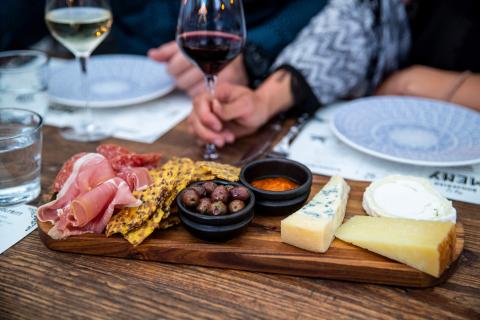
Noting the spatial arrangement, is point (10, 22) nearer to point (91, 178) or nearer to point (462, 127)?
point (91, 178)

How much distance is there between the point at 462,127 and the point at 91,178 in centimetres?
84

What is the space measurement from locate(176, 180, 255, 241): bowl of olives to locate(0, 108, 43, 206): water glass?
310mm

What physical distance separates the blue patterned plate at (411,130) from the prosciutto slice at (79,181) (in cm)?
52

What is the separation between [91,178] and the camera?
32.4 inches

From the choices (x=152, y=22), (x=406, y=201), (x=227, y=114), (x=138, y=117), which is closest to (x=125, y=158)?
(x=227, y=114)

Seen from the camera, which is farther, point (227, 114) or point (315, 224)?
point (227, 114)

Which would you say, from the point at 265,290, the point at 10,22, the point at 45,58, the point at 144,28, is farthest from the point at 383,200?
the point at 10,22

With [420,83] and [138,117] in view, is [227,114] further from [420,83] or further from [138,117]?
[420,83]

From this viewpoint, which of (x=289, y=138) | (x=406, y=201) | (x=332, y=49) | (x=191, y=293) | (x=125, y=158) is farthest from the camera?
(x=332, y=49)

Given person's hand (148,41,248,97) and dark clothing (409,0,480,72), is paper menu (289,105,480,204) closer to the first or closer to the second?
person's hand (148,41,248,97)

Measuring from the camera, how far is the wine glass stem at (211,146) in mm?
1068

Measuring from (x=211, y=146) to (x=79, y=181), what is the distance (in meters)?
0.36

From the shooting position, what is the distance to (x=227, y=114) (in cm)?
113

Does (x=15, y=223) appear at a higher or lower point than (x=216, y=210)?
lower
